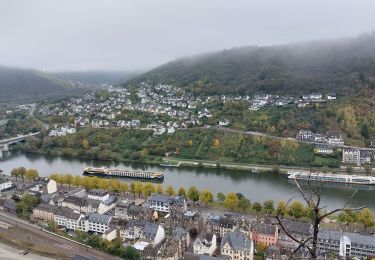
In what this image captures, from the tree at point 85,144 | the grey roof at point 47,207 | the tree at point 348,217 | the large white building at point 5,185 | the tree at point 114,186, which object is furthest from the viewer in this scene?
the tree at point 85,144

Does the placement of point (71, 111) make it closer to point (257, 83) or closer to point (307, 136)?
point (257, 83)

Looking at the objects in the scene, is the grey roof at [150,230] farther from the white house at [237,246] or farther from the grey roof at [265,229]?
the grey roof at [265,229]

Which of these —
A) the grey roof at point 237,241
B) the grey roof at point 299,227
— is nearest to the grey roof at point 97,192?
the grey roof at point 237,241

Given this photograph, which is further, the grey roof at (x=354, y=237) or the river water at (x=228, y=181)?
the river water at (x=228, y=181)

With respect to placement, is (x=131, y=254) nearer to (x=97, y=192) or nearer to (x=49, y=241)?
(x=49, y=241)

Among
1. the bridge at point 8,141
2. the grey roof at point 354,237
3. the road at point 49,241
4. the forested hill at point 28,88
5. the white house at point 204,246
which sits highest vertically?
the forested hill at point 28,88

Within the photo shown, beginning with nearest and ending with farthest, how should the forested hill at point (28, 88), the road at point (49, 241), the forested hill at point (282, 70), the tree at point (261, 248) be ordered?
the tree at point (261, 248) → the road at point (49, 241) → the forested hill at point (282, 70) → the forested hill at point (28, 88)

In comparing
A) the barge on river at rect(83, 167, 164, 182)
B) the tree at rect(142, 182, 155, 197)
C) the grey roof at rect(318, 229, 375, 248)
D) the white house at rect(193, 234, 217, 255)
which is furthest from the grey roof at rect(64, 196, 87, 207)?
the grey roof at rect(318, 229, 375, 248)

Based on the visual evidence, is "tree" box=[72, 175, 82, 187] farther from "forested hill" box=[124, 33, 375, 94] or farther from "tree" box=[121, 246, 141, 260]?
"forested hill" box=[124, 33, 375, 94]
